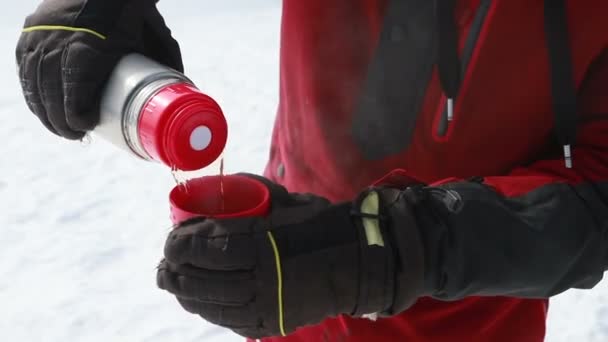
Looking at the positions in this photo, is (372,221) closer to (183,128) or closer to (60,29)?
(183,128)

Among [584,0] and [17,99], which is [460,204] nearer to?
[584,0]

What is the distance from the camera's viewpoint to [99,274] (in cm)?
219

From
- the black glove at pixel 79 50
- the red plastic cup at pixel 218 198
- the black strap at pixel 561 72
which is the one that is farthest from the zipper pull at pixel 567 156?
the black glove at pixel 79 50

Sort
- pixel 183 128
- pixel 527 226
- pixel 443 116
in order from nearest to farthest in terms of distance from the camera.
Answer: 1. pixel 183 128
2. pixel 527 226
3. pixel 443 116

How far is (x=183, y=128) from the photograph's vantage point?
741 mm

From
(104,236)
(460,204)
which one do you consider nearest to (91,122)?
(460,204)

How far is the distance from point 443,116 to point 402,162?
0.11 m

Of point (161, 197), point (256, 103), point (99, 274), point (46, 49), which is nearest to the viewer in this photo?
point (46, 49)

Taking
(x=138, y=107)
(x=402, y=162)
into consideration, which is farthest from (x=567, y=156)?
(x=138, y=107)

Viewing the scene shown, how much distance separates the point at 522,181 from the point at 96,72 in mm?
530

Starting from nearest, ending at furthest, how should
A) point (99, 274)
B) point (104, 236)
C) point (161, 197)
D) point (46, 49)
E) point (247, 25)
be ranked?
point (46, 49) < point (99, 274) < point (104, 236) < point (161, 197) < point (247, 25)

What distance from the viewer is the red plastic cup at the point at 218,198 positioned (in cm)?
75

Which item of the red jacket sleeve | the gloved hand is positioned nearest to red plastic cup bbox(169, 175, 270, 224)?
the gloved hand

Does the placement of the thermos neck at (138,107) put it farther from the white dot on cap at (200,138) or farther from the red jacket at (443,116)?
the red jacket at (443,116)
